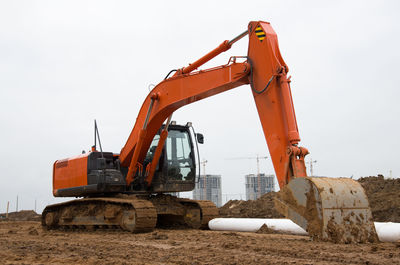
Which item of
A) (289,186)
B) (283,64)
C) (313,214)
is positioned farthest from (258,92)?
(313,214)

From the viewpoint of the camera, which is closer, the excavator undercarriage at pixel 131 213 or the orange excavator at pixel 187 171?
the orange excavator at pixel 187 171

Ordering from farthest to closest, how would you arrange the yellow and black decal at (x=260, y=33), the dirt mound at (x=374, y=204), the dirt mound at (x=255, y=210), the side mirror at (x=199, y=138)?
the dirt mound at (x=255, y=210) < the dirt mound at (x=374, y=204) < the side mirror at (x=199, y=138) < the yellow and black decal at (x=260, y=33)

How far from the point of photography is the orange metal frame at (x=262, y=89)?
22.2ft

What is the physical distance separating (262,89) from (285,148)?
122 cm

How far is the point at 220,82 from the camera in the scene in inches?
328

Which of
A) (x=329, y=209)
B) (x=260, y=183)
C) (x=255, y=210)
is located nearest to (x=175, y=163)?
(x=329, y=209)

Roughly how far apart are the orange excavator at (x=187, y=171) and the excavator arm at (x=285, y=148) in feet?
0.05

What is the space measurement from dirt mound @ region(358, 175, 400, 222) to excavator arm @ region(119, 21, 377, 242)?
5.98 meters

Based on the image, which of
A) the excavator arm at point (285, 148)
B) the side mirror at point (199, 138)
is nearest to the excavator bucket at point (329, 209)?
the excavator arm at point (285, 148)

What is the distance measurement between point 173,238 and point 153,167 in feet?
8.91

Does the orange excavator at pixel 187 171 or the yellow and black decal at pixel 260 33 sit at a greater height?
the yellow and black decal at pixel 260 33

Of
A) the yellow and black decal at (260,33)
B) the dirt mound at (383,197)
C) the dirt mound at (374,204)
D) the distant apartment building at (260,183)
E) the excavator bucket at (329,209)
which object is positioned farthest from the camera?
the distant apartment building at (260,183)

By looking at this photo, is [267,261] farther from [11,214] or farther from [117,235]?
[11,214]

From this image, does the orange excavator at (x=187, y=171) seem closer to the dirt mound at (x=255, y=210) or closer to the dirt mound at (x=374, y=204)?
the dirt mound at (x=255, y=210)
